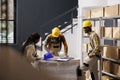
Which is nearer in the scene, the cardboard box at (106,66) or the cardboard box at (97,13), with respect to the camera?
the cardboard box at (106,66)

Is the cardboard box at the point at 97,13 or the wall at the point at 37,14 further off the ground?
the wall at the point at 37,14

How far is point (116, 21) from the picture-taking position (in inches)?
232

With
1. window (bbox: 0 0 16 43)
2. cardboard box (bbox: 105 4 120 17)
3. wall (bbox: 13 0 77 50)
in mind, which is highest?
Result: wall (bbox: 13 0 77 50)

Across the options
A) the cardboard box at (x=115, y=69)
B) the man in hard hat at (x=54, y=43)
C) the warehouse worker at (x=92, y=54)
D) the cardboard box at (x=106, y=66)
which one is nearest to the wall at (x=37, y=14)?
the man in hard hat at (x=54, y=43)

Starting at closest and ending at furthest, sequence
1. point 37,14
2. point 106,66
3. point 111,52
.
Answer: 1. point 111,52
2. point 106,66
3. point 37,14

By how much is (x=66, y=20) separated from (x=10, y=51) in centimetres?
1151

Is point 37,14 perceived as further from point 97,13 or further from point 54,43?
point 97,13

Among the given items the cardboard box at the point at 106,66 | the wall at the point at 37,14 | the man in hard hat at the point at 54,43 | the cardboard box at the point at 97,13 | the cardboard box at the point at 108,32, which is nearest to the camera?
the cardboard box at the point at 108,32

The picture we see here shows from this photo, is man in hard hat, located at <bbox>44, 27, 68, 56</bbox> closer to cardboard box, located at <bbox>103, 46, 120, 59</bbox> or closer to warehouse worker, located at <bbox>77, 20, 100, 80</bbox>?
warehouse worker, located at <bbox>77, 20, 100, 80</bbox>

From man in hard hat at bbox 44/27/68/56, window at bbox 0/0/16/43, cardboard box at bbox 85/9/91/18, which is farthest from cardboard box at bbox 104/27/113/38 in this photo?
window at bbox 0/0/16/43

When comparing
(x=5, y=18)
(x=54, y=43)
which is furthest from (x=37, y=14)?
(x=5, y=18)

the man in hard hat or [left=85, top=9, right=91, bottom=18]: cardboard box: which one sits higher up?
[left=85, top=9, right=91, bottom=18]: cardboard box

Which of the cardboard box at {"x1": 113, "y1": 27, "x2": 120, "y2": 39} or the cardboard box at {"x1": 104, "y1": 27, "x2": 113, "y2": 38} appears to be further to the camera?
the cardboard box at {"x1": 104, "y1": 27, "x2": 113, "y2": 38}

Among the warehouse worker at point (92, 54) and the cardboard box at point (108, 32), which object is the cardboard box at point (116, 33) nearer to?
the cardboard box at point (108, 32)
